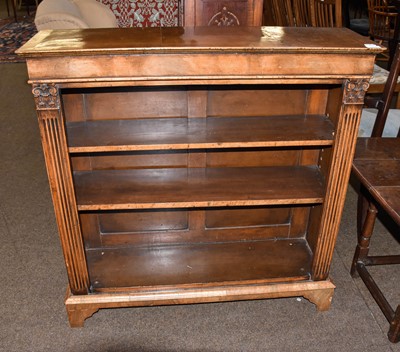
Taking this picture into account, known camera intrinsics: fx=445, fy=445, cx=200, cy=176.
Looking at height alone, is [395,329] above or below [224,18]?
below

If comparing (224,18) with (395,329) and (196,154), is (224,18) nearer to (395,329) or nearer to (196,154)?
(196,154)

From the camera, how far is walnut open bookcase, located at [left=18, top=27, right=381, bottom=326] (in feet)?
4.50

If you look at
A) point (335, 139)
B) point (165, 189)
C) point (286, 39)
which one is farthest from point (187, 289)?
point (286, 39)

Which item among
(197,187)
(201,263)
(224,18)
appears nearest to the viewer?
(197,187)

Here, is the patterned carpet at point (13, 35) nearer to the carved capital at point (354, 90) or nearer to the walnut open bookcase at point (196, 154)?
the walnut open bookcase at point (196, 154)

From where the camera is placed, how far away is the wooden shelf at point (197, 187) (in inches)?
64.8

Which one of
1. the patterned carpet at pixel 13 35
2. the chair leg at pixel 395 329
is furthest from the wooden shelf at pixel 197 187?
the patterned carpet at pixel 13 35

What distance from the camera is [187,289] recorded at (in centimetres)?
179

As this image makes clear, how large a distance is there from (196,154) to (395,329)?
1.05 meters

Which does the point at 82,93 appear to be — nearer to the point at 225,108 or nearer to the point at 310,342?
the point at 225,108

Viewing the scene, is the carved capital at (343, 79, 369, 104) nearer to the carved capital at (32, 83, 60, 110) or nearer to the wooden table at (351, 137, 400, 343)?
A: the wooden table at (351, 137, 400, 343)

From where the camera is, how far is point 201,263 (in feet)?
6.28

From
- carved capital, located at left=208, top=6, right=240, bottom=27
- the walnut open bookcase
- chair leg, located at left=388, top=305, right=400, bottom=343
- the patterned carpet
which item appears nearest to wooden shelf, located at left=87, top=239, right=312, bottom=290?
the walnut open bookcase

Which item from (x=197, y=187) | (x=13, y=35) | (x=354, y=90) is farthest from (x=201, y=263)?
(x=13, y=35)
